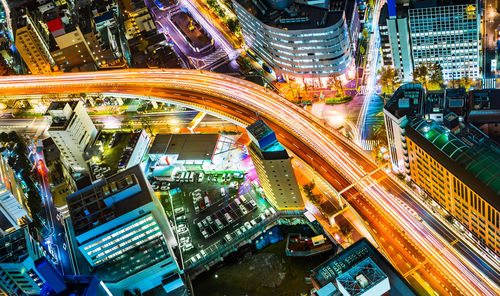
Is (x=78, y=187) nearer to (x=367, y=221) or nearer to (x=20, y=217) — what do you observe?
(x=20, y=217)

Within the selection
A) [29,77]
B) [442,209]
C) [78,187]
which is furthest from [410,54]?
[29,77]

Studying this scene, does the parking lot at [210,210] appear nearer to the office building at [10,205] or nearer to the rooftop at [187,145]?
the rooftop at [187,145]

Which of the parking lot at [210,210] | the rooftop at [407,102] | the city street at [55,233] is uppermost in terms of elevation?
the rooftop at [407,102]

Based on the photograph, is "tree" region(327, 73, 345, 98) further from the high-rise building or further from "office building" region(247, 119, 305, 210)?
the high-rise building

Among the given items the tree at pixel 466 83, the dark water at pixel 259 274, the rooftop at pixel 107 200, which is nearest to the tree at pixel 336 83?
the tree at pixel 466 83

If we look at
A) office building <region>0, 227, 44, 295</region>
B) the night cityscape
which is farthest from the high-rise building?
office building <region>0, 227, 44, 295</region>

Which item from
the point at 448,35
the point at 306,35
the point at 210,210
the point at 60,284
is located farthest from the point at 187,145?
the point at 448,35
